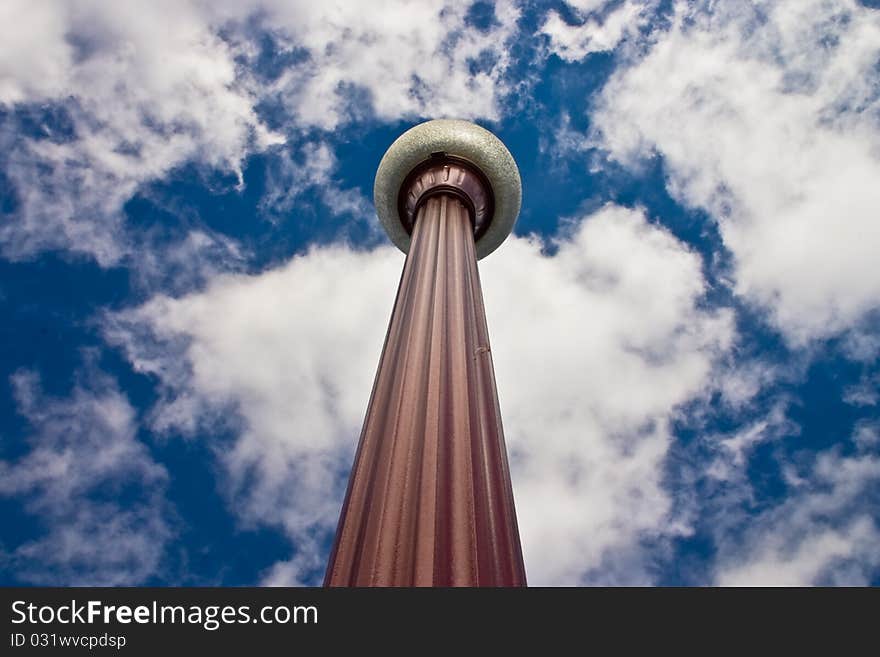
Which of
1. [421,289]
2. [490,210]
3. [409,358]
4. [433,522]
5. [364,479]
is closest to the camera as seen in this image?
[433,522]

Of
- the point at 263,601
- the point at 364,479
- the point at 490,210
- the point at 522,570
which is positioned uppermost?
the point at 490,210

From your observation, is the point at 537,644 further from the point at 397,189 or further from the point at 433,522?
the point at 397,189

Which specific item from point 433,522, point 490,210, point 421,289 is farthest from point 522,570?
point 490,210

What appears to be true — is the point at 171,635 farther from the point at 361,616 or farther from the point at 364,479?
the point at 364,479

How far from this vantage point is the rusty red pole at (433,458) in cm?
482

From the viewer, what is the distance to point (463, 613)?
3936 millimetres

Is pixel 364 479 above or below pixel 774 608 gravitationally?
above

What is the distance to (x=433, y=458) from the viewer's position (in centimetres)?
556

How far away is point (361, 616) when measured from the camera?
3918 mm

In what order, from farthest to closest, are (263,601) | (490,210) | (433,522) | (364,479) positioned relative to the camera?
(490,210) < (364,479) < (433,522) < (263,601)

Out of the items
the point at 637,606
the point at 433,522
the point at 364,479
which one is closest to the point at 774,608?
the point at 637,606

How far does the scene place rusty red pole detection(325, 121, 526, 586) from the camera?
4.82 meters

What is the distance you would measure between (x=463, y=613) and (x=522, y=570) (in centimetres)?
133

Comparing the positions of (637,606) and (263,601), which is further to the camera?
(263,601)
